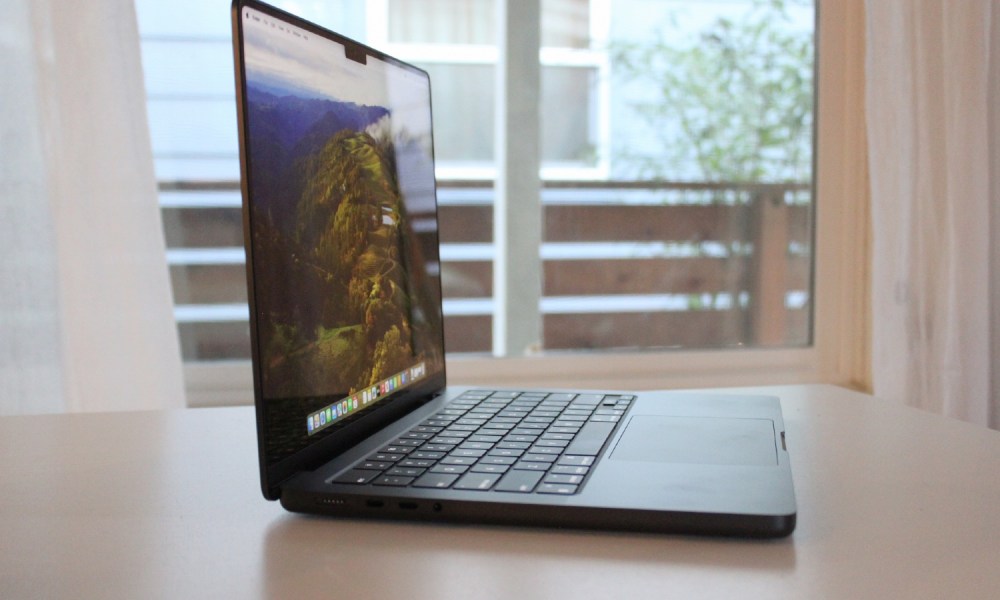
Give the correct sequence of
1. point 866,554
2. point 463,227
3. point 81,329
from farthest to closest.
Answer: point 463,227 < point 81,329 < point 866,554

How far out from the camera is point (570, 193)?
1.88 m

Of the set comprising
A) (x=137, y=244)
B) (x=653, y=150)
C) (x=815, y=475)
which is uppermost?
(x=653, y=150)

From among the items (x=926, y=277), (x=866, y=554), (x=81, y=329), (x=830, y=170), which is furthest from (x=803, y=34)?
(x=866, y=554)

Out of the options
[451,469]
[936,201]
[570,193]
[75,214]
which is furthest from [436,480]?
[936,201]

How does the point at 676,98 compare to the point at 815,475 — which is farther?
the point at 676,98

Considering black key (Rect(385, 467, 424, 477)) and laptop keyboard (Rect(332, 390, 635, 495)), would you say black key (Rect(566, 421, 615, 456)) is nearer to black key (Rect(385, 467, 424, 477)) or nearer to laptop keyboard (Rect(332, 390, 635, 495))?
laptop keyboard (Rect(332, 390, 635, 495))

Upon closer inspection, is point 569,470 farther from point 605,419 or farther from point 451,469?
point 605,419

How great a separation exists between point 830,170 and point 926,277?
31 centimetres

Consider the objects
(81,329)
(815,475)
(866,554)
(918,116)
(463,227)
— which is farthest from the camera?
(463,227)

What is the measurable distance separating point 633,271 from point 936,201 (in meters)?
0.58

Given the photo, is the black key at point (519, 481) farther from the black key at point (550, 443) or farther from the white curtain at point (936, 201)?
the white curtain at point (936, 201)

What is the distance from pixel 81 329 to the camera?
1.44m

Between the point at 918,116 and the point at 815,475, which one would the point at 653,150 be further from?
the point at 815,475

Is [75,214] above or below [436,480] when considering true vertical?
above
